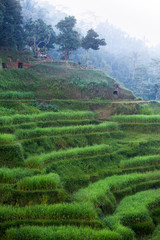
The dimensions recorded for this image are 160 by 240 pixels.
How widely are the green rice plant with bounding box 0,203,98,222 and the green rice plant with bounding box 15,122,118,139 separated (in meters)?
5.45

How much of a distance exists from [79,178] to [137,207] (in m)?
3.17

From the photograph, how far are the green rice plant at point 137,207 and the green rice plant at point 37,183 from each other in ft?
9.26

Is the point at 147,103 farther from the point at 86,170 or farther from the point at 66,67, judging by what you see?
the point at 86,170

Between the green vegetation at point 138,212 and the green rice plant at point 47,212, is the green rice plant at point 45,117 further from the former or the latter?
the green vegetation at point 138,212

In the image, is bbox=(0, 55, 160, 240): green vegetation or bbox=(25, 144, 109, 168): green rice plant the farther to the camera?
bbox=(25, 144, 109, 168): green rice plant

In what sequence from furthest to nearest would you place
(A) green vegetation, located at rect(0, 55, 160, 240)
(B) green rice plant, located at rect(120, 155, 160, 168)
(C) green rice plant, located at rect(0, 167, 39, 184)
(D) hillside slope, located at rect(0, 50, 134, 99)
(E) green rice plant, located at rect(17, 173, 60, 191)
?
(D) hillside slope, located at rect(0, 50, 134, 99)
(B) green rice plant, located at rect(120, 155, 160, 168)
(C) green rice plant, located at rect(0, 167, 39, 184)
(E) green rice plant, located at rect(17, 173, 60, 191)
(A) green vegetation, located at rect(0, 55, 160, 240)

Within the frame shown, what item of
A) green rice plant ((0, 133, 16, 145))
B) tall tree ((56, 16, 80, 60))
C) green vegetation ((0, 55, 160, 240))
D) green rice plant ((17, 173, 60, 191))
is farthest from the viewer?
tall tree ((56, 16, 80, 60))

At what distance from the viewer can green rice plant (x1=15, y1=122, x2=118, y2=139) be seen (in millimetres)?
12323

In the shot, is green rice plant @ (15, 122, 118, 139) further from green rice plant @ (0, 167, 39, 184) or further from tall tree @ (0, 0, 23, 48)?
tall tree @ (0, 0, 23, 48)

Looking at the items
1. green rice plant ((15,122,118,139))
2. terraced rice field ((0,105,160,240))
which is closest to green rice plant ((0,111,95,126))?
terraced rice field ((0,105,160,240))

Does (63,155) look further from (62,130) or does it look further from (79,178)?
(62,130)

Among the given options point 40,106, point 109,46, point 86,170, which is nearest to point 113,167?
point 86,170

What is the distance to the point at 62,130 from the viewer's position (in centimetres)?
1387

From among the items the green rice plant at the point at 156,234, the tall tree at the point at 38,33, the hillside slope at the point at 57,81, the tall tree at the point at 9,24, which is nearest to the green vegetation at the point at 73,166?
the hillside slope at the point at 57,81
